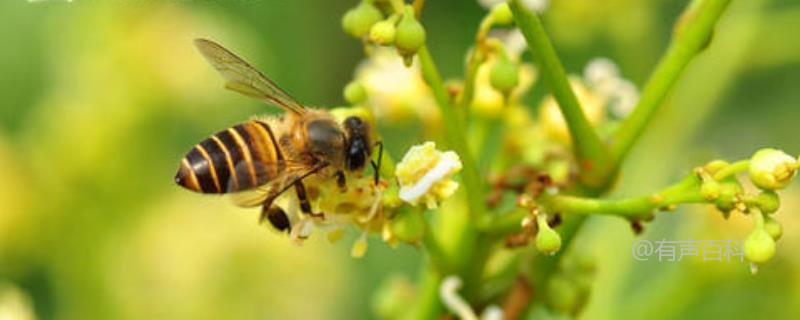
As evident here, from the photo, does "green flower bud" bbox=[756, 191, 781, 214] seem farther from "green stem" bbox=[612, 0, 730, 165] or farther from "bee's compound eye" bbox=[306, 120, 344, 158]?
"bee's compound eye" bbox=[306, 120, 344, 158]

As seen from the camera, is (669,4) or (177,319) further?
(669,4)

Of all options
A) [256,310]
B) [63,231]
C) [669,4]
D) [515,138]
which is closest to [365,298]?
[256,310]

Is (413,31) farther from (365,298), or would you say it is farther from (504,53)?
(365,298)

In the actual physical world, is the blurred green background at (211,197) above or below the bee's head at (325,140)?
below

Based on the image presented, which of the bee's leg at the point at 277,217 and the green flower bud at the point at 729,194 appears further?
the bee's leg at the point at 277,217

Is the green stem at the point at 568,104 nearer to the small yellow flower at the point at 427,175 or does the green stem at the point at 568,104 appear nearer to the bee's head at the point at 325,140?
the small yellow flower at the point at 427,175

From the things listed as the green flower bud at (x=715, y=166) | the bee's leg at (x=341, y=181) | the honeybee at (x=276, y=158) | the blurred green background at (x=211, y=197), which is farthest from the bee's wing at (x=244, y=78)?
the blurred green background at (x=211, y=197)
